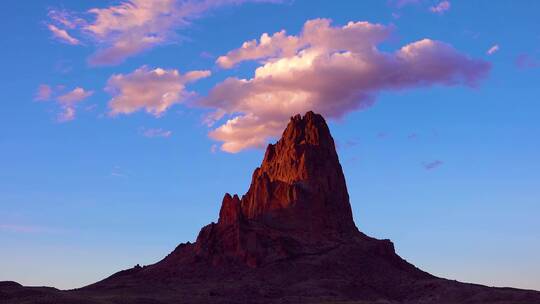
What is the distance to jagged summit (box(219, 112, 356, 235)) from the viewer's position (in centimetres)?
16388

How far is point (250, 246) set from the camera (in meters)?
152

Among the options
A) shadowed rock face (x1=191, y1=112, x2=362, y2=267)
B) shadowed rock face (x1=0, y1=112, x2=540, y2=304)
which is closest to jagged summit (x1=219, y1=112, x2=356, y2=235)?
shadowed rock face (x1=191, y1=112, x2=362, y2=267)

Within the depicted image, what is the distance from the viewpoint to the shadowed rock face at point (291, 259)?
128750 mm

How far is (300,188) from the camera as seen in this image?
168m

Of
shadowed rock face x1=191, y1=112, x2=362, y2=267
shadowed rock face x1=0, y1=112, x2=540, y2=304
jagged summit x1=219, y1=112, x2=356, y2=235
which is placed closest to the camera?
shadowed rock face x1=0, y1=112, x2=540, y2=304

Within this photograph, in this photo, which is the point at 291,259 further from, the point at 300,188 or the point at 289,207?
the point at 300,188

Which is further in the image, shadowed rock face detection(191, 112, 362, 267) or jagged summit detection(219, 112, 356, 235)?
jagged summit detection(219, 112, 356, 235)

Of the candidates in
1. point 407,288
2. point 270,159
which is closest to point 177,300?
point 407,288

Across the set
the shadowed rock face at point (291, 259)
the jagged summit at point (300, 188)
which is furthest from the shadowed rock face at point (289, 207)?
the shadowed rock face at point (291, 259)

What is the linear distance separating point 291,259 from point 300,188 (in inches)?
904

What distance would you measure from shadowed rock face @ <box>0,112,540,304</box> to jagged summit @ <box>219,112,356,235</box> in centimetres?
25

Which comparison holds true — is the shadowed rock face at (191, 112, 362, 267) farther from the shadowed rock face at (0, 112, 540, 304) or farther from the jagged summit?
the shadowed rock face at (0, 112, 540, 304)

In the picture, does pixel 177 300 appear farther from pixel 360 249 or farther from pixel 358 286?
pixel 360 249

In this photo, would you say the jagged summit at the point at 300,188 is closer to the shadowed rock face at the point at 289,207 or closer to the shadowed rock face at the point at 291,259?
the shadowed rock face at the point at 289,207
